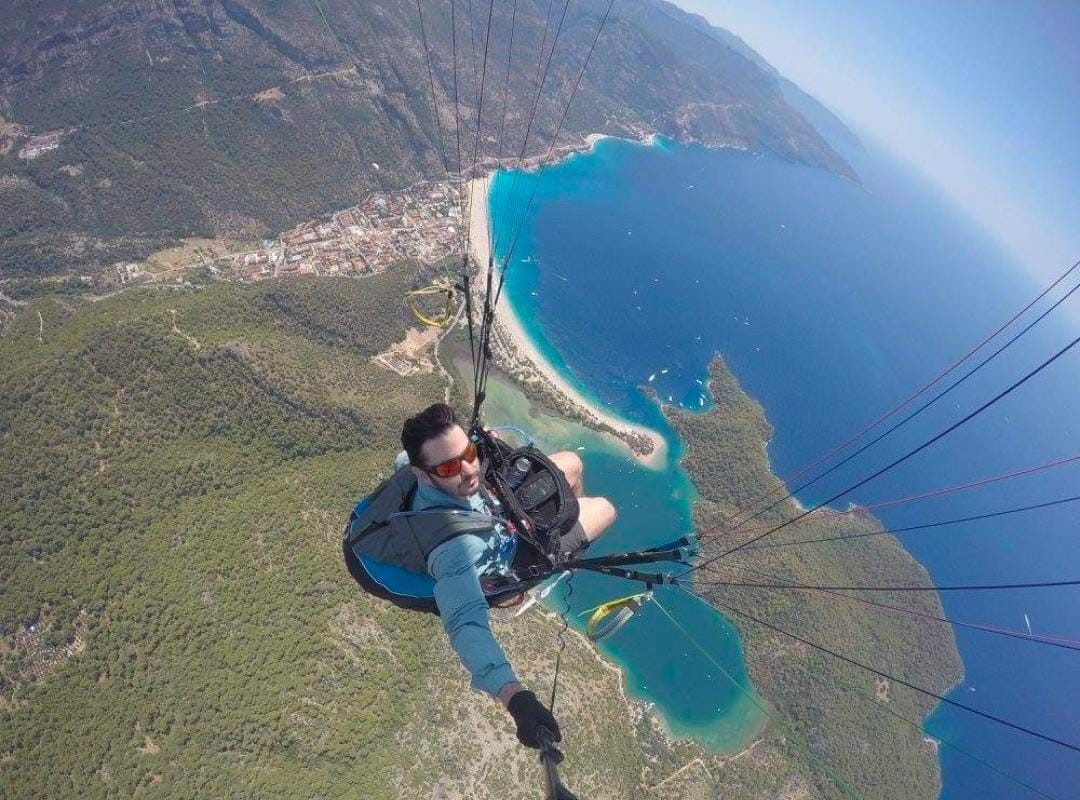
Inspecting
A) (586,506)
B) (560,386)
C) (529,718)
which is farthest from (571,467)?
(560,386)

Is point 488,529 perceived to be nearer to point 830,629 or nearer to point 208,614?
point 208,614

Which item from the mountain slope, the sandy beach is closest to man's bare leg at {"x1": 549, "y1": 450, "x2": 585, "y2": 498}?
the sandy beach

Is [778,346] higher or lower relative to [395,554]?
lower

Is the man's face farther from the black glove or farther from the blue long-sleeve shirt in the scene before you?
the black glove

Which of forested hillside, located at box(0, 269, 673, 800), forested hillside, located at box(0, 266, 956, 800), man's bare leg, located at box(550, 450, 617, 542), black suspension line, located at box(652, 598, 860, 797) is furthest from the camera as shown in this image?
black suspension line, located at box(652, 598, 860, 797)

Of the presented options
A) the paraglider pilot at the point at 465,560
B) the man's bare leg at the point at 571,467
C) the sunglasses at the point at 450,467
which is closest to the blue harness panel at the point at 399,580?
the paraglider pilot at the point at 465,560

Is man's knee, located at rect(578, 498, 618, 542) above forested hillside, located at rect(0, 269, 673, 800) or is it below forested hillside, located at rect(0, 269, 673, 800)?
above

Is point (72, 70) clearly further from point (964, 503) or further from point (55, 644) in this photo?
point (964, 503)

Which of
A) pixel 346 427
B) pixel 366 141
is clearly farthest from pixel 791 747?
pixel 366 141
